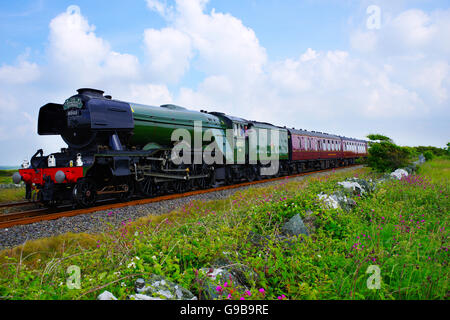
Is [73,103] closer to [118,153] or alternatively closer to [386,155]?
[118,153]

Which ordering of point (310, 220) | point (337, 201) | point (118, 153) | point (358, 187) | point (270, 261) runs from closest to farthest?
point (270, 261), point (310, 220), point (337, 201), point (358, 187), point (118, 153)

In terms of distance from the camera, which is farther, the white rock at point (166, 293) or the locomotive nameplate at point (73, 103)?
the locomotive nameplate at point (73, 103)

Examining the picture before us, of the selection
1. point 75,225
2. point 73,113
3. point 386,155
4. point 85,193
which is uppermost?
point 73,113

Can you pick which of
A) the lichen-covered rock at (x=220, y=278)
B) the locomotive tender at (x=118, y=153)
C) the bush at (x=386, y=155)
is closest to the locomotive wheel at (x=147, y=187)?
the locomotive tender at (x=118, y=153)

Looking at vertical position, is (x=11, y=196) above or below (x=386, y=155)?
below

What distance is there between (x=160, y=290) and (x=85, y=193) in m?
7.69

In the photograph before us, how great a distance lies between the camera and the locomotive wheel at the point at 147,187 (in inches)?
440

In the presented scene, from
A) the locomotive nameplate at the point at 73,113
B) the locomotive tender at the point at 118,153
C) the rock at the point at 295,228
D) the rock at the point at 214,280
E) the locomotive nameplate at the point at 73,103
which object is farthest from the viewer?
the locomotive nameplate at the point at 73,113

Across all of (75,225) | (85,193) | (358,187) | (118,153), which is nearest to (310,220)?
(358,187)

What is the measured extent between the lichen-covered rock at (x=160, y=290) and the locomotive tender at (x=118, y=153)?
7144 mm

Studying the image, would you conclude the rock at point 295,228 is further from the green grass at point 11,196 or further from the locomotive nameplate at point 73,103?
the green grass at point 11,196

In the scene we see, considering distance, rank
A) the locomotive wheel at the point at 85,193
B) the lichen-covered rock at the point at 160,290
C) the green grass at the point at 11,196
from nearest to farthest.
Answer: the lichen-covered rock at the point at 160,290 < the locomotive wheel at the point at 85,193 < the green grass at the point at 11,196

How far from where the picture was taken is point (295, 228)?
4582 mm
